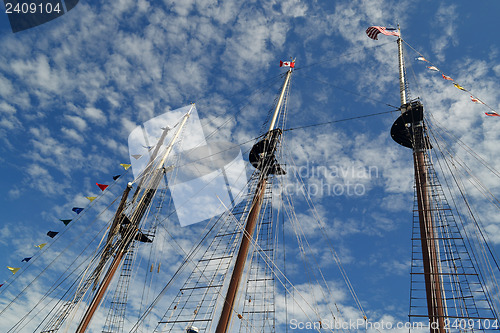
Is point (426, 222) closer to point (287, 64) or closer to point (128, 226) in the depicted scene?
point (287, 64)

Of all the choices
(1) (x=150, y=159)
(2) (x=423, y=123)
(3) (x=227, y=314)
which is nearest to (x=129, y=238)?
(1) (x=150, y=159)

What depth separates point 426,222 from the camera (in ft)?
48.1

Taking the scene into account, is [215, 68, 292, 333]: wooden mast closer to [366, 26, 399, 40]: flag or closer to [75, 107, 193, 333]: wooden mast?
[366, 26, 399, 40]: flag

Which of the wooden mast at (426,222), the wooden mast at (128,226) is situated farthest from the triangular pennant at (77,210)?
the wooden mast at (426,222)

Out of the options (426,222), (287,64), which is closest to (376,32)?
(287,64)

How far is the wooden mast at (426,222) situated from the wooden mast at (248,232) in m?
8.14

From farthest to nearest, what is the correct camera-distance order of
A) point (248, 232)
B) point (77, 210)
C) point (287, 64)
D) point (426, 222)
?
point (287, 64) → point (77, 210) → point (248, 232) → point (426, 222)

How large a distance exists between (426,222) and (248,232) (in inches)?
348

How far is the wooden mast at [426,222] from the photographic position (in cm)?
1235

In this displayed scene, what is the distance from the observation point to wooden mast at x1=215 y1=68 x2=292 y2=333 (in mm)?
12779

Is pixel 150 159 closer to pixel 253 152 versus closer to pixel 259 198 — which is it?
pixel 253 152

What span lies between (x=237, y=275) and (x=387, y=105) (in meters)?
14.6

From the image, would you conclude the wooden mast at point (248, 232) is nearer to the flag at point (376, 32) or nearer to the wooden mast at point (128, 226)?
the flag at point (376, 32)

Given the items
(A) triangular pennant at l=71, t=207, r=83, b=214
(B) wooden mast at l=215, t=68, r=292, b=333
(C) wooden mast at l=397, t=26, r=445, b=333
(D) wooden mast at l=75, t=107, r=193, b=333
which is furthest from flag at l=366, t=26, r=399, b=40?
(A) triangular pennant at l=71, t=207, r=83, b=214
